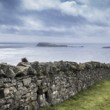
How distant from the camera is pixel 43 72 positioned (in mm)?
11367

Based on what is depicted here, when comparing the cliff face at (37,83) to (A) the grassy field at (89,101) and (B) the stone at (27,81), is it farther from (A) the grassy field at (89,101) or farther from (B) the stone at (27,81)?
(A) the grassy field at (89,101)

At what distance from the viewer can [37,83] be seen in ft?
35.6

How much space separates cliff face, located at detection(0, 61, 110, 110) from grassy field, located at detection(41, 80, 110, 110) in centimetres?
32

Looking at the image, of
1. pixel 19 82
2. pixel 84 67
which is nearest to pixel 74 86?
pixel 84 67

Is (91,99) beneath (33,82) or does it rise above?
beneath

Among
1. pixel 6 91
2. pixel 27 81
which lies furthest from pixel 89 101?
pixel 6 91

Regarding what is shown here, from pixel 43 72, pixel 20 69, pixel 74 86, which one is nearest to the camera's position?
pixel 20 69

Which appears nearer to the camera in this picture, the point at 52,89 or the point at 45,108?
the point at 45,108

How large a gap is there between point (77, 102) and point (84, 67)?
3.76 metres

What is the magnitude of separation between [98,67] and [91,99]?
6.34 m

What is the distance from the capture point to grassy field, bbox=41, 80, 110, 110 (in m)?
12.1

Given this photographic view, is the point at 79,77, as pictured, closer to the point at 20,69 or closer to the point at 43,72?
the point at 43,72

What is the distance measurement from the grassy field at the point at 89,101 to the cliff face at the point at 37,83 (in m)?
0.32

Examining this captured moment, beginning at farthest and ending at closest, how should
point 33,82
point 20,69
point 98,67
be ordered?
point 98,67
point 33,82
point 20,69
